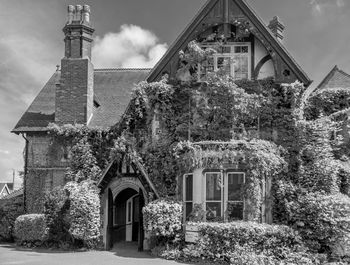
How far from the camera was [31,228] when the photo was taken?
697 inches

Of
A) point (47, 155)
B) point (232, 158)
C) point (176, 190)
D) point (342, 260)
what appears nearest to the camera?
point (342, 260)

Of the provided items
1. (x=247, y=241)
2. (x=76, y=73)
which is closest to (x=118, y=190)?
(x=247, y=241)

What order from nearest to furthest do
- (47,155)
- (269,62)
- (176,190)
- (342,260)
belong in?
(342,260)
(176,190)
(269,62)
(47,155)

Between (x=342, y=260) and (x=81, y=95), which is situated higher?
(x=81, y=95)

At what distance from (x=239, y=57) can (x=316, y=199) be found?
707 centimetres

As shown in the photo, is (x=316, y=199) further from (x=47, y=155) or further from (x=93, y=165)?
(x=47, y=155)

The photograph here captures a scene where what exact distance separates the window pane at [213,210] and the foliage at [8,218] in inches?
378

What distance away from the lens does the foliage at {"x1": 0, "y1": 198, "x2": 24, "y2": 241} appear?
1917 centimetres

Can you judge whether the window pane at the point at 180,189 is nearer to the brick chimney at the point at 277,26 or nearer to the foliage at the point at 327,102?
the foliage at the point at 327,102

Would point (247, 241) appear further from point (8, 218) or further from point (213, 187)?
point (8, 218)

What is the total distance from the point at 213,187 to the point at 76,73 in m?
9.71

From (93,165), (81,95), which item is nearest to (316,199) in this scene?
(93,165)

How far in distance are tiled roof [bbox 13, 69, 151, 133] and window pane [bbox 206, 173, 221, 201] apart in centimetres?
680

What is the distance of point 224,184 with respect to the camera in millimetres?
15602
